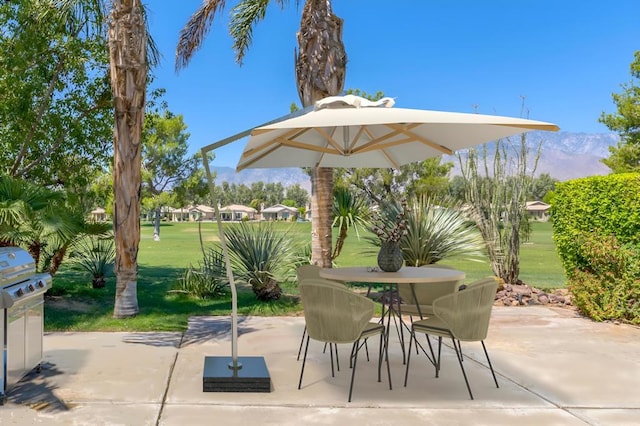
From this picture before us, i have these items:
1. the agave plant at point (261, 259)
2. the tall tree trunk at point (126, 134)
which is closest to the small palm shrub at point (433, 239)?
the agave plant at point (261, 259)

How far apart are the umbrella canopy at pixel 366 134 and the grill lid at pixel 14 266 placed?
6.71 feet

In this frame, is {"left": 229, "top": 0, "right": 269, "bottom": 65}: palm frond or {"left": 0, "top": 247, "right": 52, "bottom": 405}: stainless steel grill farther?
{"left": 229, "top": 0, "right": 269, "bottom": 65}: palm frond

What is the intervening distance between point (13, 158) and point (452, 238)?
796 centimetres

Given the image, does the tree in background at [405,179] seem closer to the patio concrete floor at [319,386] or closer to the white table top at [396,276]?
the patio concrete floor at [319,386]

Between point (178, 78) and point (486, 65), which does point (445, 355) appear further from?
point (486, 65)

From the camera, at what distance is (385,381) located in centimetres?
476

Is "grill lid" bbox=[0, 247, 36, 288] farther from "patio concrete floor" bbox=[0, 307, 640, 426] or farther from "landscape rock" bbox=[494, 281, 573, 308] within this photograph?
"landscape rock" bbox=[494, 281, 573, 308]

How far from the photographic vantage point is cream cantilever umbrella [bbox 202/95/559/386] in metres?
3.94

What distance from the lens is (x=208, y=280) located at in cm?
956

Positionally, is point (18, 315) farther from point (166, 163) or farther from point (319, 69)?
point (166, 163)

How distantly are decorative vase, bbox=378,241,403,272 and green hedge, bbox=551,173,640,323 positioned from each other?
12.4 ft

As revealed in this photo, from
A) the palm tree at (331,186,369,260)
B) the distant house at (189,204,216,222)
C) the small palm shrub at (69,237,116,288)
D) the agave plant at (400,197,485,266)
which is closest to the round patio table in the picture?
the agave plant at (400,197,485,266)

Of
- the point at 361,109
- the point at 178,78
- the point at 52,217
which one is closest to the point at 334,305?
the point at 361,109

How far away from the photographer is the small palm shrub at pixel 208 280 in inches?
368
